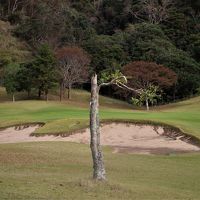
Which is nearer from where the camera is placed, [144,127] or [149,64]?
[144,127]

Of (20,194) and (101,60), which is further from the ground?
(101,60)

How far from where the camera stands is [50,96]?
77188mm

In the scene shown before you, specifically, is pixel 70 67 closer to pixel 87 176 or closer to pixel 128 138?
pixel 128 138

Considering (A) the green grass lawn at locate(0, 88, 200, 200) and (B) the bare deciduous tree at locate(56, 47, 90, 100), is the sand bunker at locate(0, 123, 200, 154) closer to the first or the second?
(A) the green grass lawn at locate(0, 88, 200, 200)

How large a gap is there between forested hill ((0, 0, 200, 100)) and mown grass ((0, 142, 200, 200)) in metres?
56.0

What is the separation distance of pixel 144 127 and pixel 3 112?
70.4 ft

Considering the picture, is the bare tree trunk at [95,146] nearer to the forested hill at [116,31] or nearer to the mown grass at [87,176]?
the mown grass at [87,176]

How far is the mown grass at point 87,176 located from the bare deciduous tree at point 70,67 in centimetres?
4992

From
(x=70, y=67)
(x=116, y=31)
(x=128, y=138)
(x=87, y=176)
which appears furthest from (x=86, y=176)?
(x=116, y=31)

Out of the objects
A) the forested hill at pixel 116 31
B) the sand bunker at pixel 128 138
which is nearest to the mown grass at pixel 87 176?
the sand bunker at pixel 128 138

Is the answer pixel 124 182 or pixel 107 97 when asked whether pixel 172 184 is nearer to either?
pixel 124 182

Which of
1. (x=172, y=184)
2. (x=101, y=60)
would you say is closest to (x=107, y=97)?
(x=101, y=60)

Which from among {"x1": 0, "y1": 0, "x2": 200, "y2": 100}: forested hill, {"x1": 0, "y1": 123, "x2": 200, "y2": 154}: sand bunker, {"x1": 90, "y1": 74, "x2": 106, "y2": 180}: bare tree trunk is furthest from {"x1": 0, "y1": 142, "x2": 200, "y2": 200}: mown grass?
{"x1": 0, "y1": 0, "x2": 200, "y2": 100}: forested hill

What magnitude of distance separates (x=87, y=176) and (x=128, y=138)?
17.9 m
